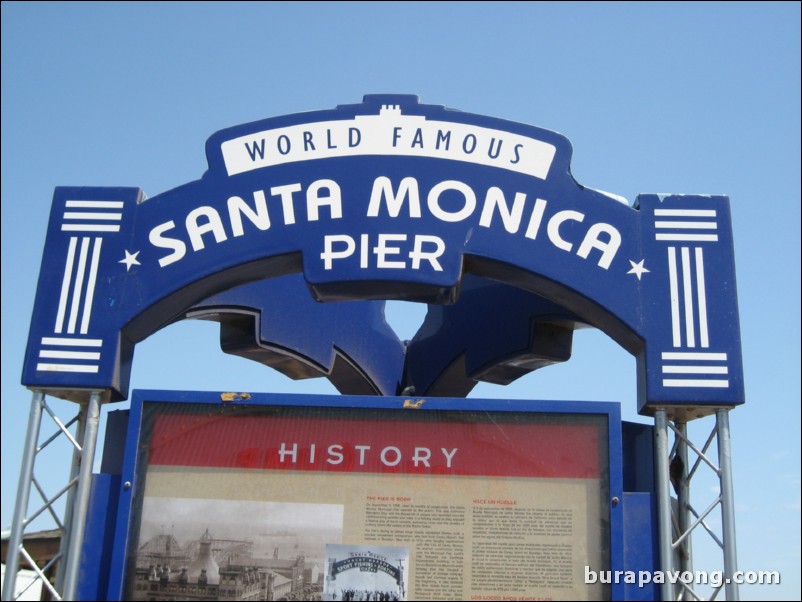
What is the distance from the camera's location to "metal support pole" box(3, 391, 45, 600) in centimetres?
642

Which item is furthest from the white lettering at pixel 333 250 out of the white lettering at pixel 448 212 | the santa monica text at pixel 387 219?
the white lettering at pixel 448 212

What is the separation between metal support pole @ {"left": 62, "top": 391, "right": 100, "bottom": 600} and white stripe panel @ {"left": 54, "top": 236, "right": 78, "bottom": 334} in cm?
58

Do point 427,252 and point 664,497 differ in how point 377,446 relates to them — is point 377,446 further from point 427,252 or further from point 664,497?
point 664,497

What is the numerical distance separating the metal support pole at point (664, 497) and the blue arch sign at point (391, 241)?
0.72 feet

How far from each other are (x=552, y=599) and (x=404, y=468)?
4.23 feet

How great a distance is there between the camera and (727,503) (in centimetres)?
637

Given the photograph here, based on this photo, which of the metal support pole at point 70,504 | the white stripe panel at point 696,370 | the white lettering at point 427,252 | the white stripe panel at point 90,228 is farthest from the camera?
the white stripe panel at point 90,228

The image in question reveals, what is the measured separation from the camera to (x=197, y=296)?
23.7 feet

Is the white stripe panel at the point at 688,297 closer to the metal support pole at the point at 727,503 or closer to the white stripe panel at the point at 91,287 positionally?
the metal support pole at the point at 727,503

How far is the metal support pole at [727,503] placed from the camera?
20.3 ft

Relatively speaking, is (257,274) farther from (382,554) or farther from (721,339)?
(721,339)

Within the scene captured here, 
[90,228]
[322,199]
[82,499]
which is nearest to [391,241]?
[322,199]

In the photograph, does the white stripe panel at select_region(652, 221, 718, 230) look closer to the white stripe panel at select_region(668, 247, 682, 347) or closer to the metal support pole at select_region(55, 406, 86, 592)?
the white stripe panel at select_region(668, 247, 682, 347)

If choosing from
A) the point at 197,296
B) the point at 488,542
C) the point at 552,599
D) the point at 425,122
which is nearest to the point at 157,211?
the point at 197,296
